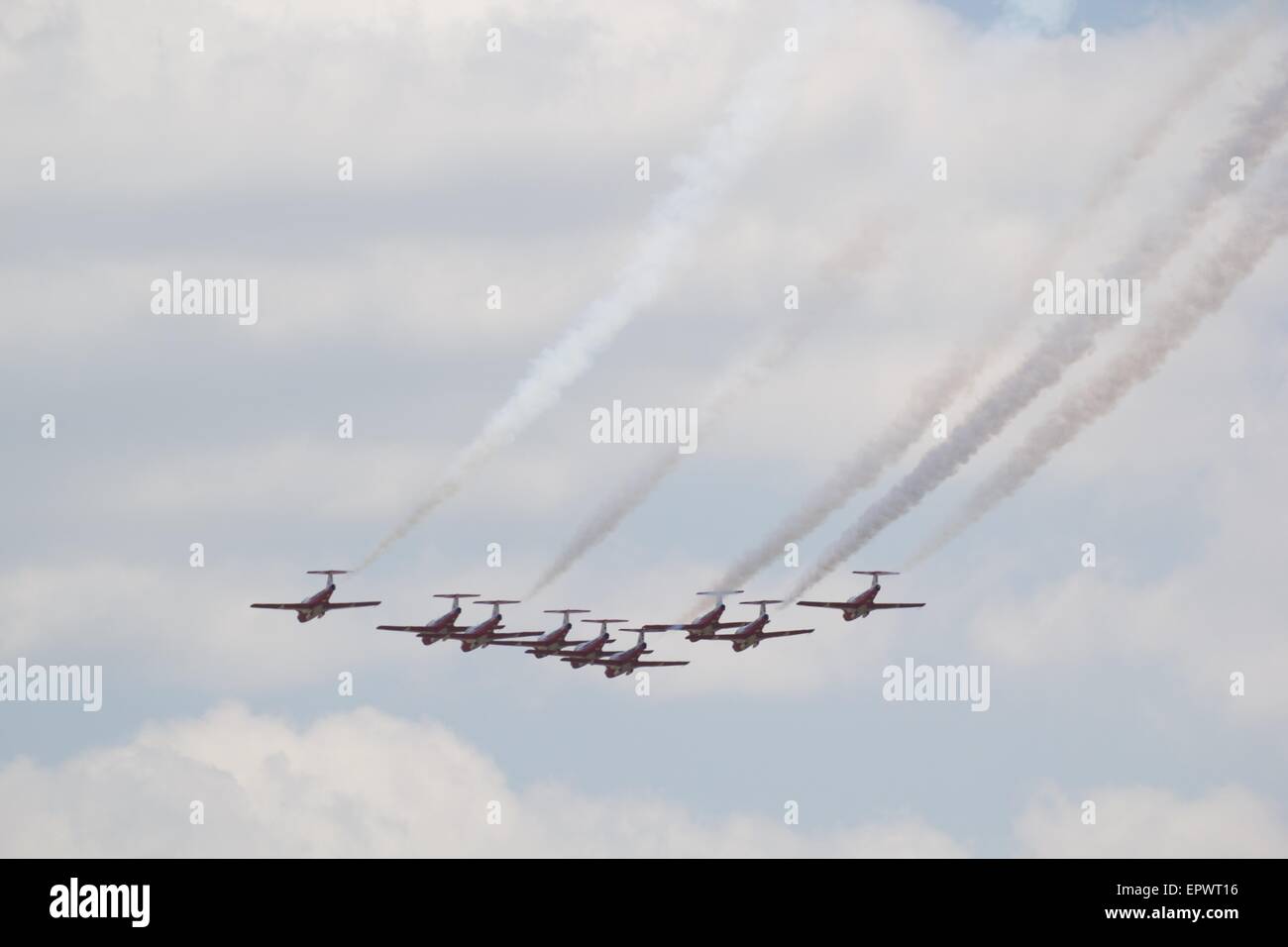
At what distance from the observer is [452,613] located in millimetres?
170625

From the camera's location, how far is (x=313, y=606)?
166625 mm
